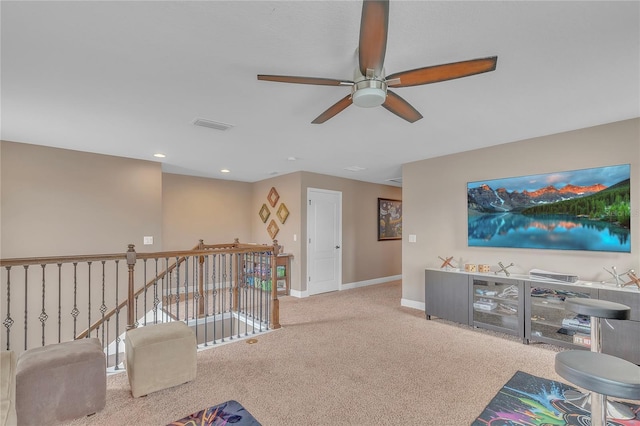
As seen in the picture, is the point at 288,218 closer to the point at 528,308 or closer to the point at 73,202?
the point at 73,202

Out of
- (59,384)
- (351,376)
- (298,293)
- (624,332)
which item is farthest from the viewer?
(298,293)

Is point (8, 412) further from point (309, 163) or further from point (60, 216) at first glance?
point (309, 163)

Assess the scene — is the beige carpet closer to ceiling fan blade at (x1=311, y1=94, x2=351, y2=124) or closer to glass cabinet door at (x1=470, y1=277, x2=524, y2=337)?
glass cabinet door at (x1=470, y1=277, x2=524, y2=337)

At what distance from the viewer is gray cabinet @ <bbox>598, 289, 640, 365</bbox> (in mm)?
2764

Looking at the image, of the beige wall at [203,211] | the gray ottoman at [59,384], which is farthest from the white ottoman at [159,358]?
the beige wall at [203,211]

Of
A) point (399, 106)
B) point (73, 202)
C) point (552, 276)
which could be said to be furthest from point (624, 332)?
point (73, 202)

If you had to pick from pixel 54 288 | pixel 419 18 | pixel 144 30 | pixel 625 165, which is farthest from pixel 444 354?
pixel 54 288

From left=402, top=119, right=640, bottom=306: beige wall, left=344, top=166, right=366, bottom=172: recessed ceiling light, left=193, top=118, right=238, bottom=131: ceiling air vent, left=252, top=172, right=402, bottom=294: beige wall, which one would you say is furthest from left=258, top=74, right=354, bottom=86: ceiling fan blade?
left=252, top=172, right=402, bottom=294: beige wall

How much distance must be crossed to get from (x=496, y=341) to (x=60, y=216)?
19.1 ft

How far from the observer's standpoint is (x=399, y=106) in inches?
87.4

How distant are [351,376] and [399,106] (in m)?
2.26

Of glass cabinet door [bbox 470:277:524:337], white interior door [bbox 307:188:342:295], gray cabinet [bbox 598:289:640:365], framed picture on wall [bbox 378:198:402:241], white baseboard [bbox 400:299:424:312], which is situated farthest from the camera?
framed picture on wall [bbox 378:198:402:241]

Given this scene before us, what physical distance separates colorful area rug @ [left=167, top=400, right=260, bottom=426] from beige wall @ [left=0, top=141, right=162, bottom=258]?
11.4ft

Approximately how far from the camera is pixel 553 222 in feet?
11.5
